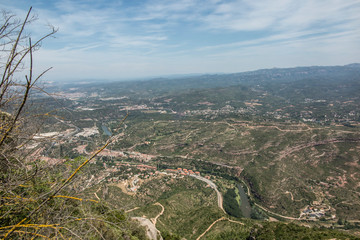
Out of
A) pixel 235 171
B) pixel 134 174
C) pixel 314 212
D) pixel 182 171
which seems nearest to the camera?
pixel 314 212

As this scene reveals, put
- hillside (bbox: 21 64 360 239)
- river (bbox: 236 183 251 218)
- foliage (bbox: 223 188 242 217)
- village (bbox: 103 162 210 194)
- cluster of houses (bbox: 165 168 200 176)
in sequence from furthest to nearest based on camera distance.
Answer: cluster of houses (bbox: 165 168 200 176) → village (bbox: 103 162 210 194) → river (bbox: 236 183 251 218) → foliage (bbox: 223 188 242 217) → hillside (bbox: 21 64 360 239)

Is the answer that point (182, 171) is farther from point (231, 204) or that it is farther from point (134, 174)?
point (231, 204)

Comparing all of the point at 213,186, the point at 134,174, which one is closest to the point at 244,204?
the point at 213,186

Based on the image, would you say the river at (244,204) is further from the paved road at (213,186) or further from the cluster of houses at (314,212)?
the cluster of houses at (314,212)

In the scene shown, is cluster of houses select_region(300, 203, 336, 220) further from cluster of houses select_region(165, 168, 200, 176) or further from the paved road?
cluster of houses select_region(165, 168, 200, 176)

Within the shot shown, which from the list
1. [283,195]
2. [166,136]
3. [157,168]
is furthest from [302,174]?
[166,136]

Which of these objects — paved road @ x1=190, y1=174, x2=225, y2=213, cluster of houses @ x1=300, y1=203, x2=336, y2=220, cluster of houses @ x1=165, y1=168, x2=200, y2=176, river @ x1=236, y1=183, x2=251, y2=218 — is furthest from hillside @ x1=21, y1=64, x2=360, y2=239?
cluster of houses @ x1=165, y1=168, x2=200, y2=176

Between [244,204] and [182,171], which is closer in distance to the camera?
[244,204]

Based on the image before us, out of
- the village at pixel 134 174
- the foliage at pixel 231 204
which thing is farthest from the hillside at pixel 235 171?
the foliage at pixel 231 204
